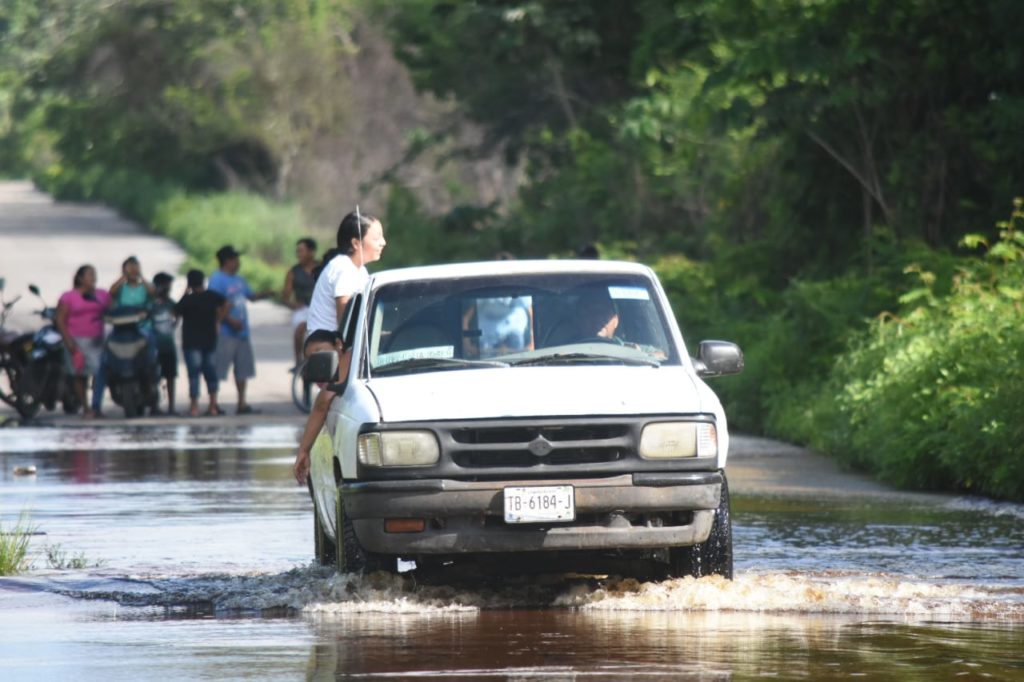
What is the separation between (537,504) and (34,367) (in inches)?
702

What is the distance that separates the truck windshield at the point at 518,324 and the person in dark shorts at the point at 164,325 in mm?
16283

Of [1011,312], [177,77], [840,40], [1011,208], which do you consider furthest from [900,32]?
[177,77]

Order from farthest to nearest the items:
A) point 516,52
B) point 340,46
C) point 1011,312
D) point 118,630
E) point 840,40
Result: point 340,46 < point 516,52 < point 840,40 < point 1011,312 < point 118,630

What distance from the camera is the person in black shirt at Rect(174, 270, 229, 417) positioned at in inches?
1082

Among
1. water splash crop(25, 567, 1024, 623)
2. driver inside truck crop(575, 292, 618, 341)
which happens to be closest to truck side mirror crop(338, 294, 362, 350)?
driver inside truck crop(575, 292, 618, 341)

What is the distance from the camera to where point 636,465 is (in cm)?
1064

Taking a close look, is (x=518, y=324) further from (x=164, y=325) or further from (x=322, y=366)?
(x=164, y=325)

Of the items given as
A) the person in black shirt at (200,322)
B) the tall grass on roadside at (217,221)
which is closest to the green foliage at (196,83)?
the tall grass on roadside at (217,221)

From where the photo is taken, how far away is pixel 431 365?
1145 centimetres

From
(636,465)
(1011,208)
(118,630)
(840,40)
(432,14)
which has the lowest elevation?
(118,630)

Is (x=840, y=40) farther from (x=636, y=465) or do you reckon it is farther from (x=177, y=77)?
(x=177, y=77)

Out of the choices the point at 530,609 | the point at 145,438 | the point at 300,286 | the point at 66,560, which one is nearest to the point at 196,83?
the point at 300,286

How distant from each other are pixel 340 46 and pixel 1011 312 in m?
50.5

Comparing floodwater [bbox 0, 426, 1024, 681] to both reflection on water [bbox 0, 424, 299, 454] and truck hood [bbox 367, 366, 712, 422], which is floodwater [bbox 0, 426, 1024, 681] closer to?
truck hood [bbox 367, 366, 712, 422]
